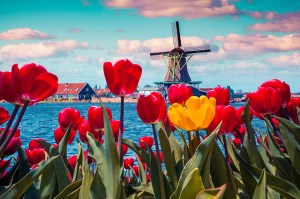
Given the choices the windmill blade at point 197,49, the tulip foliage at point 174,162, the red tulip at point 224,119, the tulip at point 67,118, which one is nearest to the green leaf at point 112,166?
the tulip foliage at point 174,162

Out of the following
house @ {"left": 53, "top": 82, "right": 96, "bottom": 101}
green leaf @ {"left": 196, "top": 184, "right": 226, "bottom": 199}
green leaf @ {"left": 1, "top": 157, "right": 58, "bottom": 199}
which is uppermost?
green leaf @ {"left": 196, "top": 184, "right": 226, "bottom": 199}

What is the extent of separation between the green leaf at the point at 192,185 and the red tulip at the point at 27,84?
0.45 meters

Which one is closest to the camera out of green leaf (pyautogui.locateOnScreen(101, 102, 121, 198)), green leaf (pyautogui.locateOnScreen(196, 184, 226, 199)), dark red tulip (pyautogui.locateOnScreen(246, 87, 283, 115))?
green leaf (pyautogui.locateOnScreen(196, 184, 226, 199))

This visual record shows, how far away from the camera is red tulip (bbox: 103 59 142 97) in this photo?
1.21m

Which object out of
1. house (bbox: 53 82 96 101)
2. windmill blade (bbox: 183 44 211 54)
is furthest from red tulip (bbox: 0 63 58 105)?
house (bbox: 53 82 96 101)

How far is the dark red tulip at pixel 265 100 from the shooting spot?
142cm

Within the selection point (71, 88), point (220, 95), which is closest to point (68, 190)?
point (220, 95)

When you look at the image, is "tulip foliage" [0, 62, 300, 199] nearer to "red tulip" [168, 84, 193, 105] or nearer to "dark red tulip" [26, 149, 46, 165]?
"red tulip" [168, 84, 193, 105]

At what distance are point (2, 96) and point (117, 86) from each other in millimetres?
289

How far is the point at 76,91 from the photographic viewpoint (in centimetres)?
9588

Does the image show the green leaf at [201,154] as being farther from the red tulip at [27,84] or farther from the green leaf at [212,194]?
the red tulip at [27,84]

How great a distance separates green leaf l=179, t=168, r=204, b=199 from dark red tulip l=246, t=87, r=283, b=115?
2.37 ft

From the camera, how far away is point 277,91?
58.5 inches

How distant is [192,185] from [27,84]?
0.51m
